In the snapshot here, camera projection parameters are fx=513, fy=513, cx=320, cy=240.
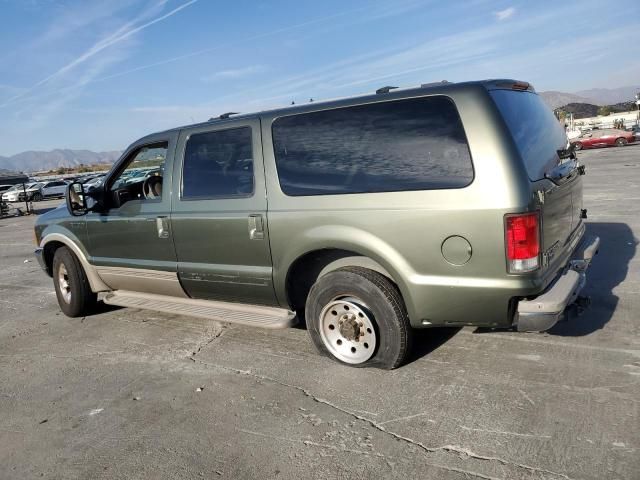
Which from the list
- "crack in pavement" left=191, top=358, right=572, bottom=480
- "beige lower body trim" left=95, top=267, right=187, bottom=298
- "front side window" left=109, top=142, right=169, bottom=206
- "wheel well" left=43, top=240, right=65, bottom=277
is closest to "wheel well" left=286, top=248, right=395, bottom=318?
"crack in pavement" left=191, top=358, right=572, bottom=480

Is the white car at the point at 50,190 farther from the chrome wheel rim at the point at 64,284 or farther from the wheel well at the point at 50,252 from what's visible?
the chrome wheel rim at the point at 64,284

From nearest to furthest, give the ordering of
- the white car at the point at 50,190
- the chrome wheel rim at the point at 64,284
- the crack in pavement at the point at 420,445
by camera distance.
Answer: the crack in pavement at the point at 420,445 → the chrome wheel rim at the point at 64,284 → the white car at the point at 50,190

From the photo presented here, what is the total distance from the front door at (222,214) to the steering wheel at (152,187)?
488 mm

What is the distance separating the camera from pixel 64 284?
5887 millimetres

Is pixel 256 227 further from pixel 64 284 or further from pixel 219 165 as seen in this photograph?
pixel 64 284

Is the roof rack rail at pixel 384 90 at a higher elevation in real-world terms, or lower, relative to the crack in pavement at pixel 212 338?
higher

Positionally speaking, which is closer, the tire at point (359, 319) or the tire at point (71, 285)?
the tire at point (359, 319)

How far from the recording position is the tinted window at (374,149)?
3.18 metres

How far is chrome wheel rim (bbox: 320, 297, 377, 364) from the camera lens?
143 inches

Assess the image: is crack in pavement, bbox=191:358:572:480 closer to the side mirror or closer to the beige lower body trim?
the beige lower body trim

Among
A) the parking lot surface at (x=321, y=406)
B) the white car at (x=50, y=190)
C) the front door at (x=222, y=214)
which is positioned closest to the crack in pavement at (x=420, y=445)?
the parking lot surface at (x=321, y=406)

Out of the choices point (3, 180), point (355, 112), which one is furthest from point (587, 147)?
point (355, 112)

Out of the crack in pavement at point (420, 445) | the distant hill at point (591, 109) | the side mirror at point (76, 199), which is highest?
the distant hill at point (591, 109)

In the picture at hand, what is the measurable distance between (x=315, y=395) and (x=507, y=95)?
93.5 inches
